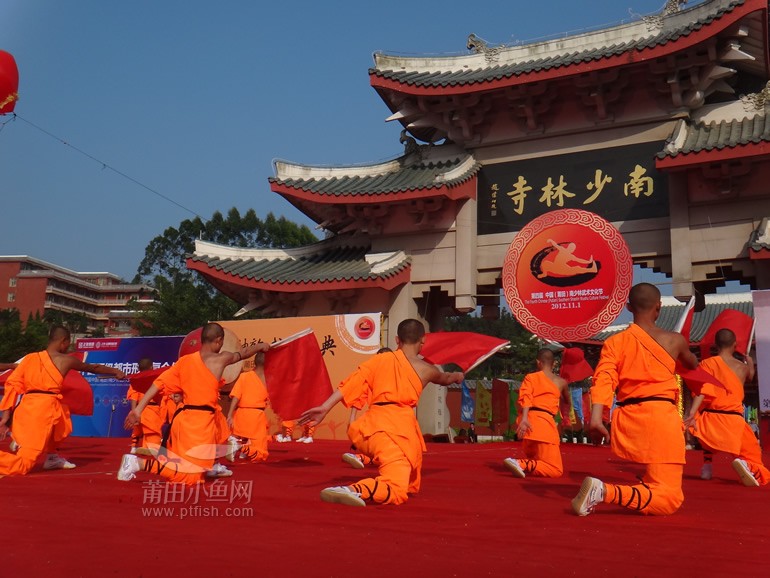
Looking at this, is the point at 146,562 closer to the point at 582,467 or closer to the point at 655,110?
the point at 582,467

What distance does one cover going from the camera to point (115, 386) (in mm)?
17094

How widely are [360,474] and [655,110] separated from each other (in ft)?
29.9

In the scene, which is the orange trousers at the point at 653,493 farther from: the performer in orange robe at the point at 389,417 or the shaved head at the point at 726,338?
the shaved head at the point at 726,338

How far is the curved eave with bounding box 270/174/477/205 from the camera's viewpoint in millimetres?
13266

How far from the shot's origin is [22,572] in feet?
9.15

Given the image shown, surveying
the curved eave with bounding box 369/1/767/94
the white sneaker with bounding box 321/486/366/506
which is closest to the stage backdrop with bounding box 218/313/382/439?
the curved eave with bounding box 369/1/767/94

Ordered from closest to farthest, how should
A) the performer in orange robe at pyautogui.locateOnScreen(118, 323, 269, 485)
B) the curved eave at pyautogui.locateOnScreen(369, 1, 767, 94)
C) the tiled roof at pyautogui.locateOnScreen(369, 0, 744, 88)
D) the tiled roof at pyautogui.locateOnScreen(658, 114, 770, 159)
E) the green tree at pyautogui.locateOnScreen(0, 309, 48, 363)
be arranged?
→ the performer in orange robe at pyautogui.locateOnScreen(118, 323, 269, 485) → the tiled roof at pyautogui.locateOnScreen(658, 114, 770, 159) → the curved eave at pyautogui.locateOnScreen(369, 1, 767, 94) → the tiled roof at pyautogui.locateOnScreen(369, 0, 744, 88) → the green tree at pyautogui.locateOnScreen(0, 309, 48, 363)

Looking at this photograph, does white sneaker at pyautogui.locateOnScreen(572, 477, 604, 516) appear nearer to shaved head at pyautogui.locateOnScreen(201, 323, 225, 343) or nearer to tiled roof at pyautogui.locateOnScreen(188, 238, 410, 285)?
shaved head at pyautogui.locateOnScreen(201, 323, 225, 343)

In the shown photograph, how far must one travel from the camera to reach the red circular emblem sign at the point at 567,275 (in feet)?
38.0

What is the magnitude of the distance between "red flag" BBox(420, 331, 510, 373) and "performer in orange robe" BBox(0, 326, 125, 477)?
5919 millimetres

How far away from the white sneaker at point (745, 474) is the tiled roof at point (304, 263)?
7675 mm

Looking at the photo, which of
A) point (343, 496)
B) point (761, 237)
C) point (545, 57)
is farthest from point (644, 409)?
point (545, 57)

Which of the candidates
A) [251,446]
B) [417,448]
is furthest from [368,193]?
[417,448]

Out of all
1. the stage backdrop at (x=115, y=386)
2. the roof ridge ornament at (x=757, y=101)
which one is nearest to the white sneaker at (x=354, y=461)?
the roof ridge ornament at (x=757, y=101)
